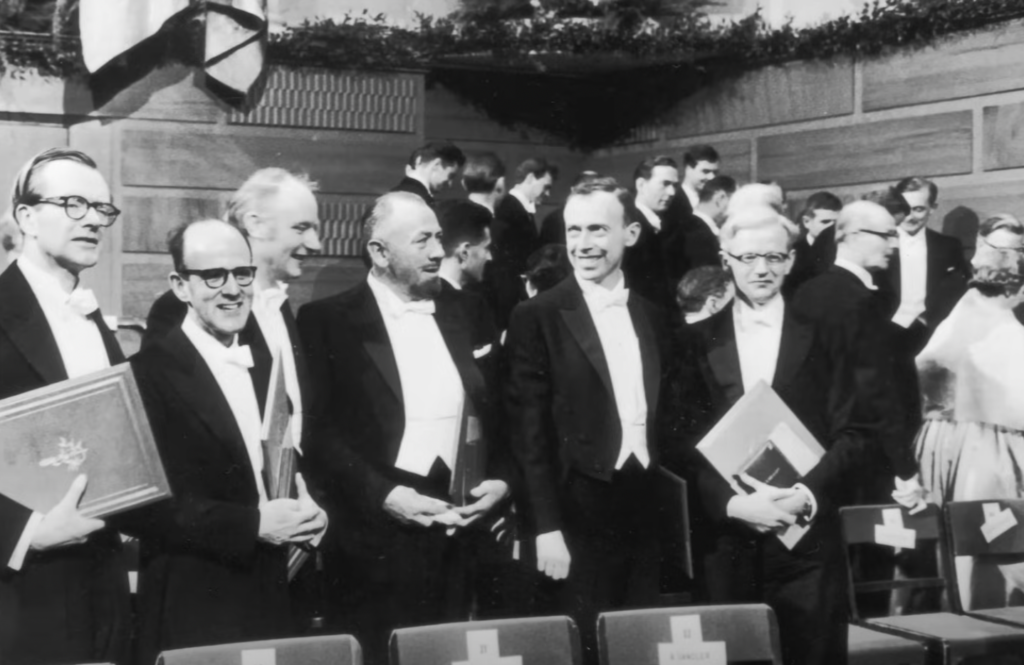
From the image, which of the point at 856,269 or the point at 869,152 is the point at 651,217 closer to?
the point at 869,152

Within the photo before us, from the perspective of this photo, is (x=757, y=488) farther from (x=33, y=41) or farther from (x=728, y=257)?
(x=33, y=41)

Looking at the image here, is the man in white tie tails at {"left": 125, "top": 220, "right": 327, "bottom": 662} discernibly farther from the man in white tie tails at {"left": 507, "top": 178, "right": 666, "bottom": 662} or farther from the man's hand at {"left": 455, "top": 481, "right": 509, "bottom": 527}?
the man in white tie tails at {"left": 507, "top": 178, "right": 666, "bottom": 662}

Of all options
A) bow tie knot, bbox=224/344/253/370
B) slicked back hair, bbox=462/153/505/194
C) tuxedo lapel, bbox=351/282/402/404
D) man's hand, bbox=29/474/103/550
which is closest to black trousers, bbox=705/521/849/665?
tuxedo lapel, bbox=351/282/402/404

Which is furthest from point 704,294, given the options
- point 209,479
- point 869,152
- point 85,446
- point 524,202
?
point 85,446

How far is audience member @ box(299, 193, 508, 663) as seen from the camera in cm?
390

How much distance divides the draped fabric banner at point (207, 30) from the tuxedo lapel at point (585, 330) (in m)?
2.95

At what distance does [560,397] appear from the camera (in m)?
4.04

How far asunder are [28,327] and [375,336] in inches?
36.0

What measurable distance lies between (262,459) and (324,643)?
0.67 m

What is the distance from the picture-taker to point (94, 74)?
638 cm

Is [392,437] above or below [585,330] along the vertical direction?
below

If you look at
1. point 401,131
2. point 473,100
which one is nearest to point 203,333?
point 401,131

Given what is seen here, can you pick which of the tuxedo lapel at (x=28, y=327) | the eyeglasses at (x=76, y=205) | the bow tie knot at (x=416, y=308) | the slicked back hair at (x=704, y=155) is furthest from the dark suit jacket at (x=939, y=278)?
the tuxedo lapel at (x=28, y=327)

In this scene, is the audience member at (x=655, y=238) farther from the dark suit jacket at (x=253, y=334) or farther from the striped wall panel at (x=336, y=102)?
the dark suit jacket at (x=253, y=334)
